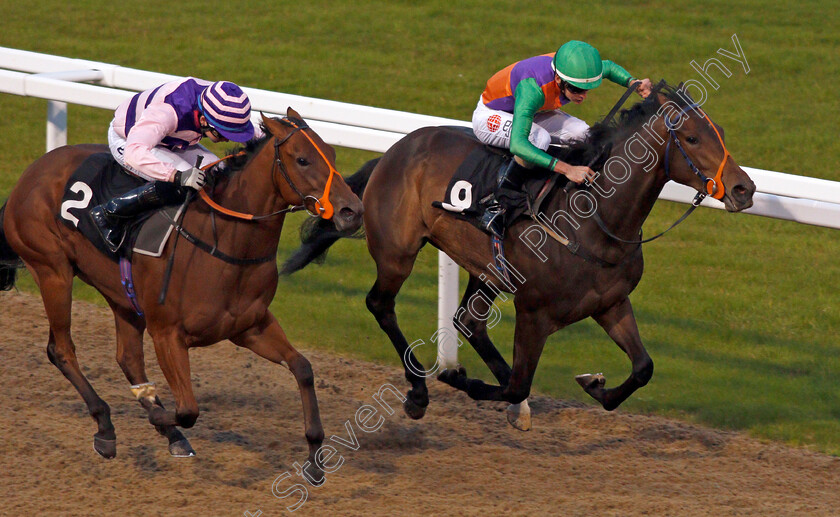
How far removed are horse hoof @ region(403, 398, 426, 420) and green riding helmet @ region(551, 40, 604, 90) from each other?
179 centimetres

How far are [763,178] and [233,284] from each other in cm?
249

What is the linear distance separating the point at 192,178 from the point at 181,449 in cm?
132

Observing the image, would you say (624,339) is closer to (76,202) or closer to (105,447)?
(105,447)

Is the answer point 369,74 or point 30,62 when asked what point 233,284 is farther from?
point 369,74

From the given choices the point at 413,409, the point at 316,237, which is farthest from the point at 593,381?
the point at 316,237

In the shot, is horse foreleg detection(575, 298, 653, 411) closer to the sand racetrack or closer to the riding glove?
the sand racetrack

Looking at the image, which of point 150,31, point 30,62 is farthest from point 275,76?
point 30,62

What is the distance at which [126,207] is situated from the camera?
16.1 ft

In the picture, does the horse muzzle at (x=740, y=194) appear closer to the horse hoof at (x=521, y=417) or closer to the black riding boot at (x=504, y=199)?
the black riding boot at (x=504, y=199)

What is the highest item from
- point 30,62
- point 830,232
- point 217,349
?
point 30,62

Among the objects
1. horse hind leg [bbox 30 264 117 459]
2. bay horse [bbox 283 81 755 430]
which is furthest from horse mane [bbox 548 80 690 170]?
horse hind leg [bbox 30 264 117 459]

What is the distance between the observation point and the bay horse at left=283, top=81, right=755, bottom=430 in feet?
15.9

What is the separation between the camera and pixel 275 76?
1265 cm

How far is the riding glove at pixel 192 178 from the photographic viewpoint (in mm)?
4664
